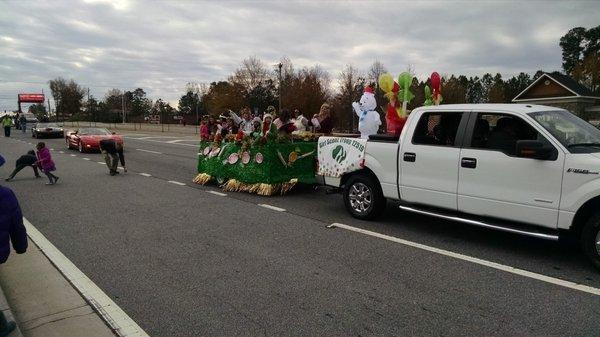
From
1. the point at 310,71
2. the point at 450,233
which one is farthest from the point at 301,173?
the point at 310,71

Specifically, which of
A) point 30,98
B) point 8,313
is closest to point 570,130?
point 8,313

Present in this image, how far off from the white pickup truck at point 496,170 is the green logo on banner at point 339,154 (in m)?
0.45

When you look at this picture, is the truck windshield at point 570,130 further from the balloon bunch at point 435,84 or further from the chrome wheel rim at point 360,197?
the balloon bunch at point 435,84

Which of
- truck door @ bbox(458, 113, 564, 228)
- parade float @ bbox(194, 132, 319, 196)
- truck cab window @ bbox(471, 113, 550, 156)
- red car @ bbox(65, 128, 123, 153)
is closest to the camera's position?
truck door @ bbox(458, 113, 564, 228)

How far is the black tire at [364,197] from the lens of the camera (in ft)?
22.4

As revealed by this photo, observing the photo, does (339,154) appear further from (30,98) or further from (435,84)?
(30,98)

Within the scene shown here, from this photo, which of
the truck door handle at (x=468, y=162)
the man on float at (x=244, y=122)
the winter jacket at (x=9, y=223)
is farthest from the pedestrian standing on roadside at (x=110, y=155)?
the truck door handle at (x=468, y=162)

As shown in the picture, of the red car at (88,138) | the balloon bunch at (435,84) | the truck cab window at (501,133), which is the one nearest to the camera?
the truck cab window at (501,133)

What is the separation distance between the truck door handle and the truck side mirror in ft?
2.16

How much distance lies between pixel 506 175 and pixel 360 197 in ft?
8.14

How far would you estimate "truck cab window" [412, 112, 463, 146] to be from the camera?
237 inches

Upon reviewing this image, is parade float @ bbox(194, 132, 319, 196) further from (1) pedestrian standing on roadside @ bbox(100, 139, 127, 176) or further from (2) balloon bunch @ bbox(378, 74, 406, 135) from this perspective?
(1) pedestrian standing on roadside @ bbox(100, 139, 127, 176)

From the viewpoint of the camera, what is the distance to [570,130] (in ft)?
16.9

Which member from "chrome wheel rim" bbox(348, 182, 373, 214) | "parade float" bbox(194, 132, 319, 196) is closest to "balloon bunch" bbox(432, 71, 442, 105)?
"parade float" bbox(194, 132, 319, 196)
